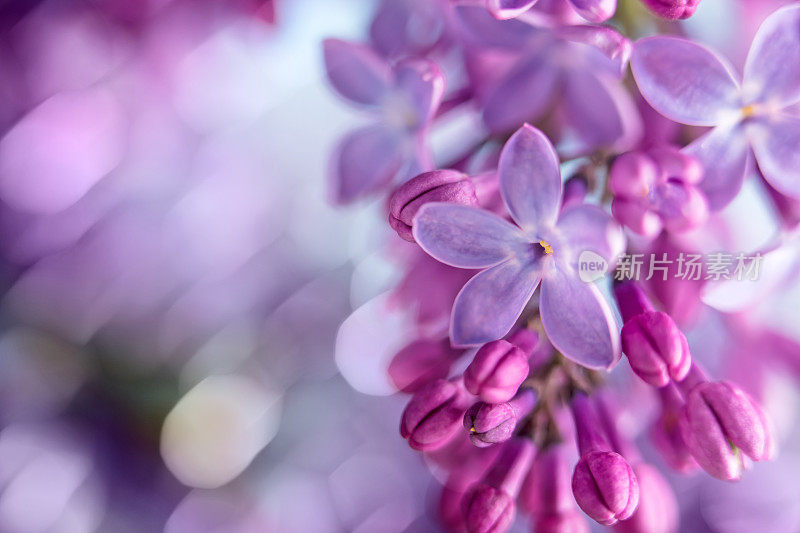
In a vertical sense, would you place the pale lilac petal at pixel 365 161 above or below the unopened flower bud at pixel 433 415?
above

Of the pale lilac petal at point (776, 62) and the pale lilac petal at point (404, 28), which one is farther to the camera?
the pale lilac petal at point (404, 28)

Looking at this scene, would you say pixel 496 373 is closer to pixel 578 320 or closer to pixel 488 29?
pixel 578 320

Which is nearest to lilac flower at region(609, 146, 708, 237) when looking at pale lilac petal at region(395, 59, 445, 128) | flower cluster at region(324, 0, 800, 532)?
flower cluster at region(324, 0, 800, 532)

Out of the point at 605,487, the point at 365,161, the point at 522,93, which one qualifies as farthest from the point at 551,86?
the point at 605,487

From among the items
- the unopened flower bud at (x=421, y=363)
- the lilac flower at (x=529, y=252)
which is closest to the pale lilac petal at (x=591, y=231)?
the lilac flower at (x=529, y=252)

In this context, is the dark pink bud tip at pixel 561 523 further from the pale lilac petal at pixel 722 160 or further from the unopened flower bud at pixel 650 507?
the pale lilac petal at pixel 722 160

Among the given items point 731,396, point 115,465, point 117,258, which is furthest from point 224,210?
point 731,396
